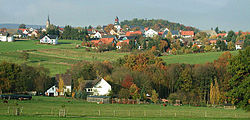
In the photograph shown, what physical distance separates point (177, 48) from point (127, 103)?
7192 centimetres

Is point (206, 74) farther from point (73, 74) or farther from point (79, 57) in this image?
point (79, 57)

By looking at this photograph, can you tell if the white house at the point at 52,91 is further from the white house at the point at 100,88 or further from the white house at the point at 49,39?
the white house at the point at 49,39

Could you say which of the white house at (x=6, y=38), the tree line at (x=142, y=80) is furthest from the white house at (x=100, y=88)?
the white house at (x=6, y=38)

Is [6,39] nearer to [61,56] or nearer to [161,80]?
[61,56]

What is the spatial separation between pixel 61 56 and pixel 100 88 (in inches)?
1475

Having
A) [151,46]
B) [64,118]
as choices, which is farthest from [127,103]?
[151,46]

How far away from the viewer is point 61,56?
110250mm

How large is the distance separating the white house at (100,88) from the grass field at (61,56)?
16.8m

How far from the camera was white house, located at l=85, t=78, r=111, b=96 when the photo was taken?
74188 millimetres

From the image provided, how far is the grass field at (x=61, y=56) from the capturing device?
98.2 metres

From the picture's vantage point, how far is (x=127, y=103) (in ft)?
208

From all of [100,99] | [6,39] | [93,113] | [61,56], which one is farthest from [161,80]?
[6,39]

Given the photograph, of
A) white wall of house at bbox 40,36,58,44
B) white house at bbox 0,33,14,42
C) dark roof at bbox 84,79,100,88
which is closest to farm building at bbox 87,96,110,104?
dark roof at bbox 84,79,100,88

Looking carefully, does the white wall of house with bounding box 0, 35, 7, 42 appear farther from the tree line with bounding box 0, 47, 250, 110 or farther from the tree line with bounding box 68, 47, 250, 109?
the tree line with bounding box 68, 47, 250, 109
